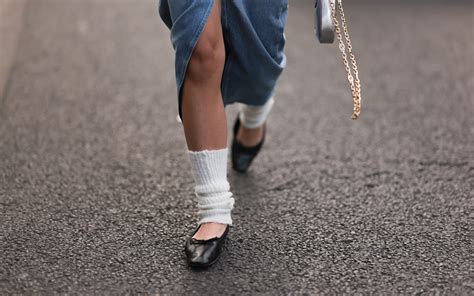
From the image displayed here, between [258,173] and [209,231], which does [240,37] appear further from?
[258,173]

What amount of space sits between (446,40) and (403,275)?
2088mm

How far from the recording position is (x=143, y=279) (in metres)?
1.77

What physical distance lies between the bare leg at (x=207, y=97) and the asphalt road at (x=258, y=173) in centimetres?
20

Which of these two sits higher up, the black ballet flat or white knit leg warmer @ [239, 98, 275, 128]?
white knit leg warmer @ [239, 98, 275, 128]

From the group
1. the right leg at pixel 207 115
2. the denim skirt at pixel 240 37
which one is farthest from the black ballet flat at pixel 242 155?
the right leg at pixel 207 115

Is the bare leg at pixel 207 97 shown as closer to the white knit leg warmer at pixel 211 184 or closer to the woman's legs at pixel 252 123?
the white knit leg warmer at pixel 211 184

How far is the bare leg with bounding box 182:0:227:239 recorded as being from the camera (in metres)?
1.80

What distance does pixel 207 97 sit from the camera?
1.85 m

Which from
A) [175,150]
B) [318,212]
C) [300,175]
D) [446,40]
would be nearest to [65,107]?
[175,150]

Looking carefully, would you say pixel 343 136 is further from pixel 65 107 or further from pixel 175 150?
pixel 65 107

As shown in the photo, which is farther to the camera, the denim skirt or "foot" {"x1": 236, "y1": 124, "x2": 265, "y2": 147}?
"foot" {"x1": 236, "y1": 124, "x2": 265, "y2": 147}

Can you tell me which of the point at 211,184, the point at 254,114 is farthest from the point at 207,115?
the point at 254,114

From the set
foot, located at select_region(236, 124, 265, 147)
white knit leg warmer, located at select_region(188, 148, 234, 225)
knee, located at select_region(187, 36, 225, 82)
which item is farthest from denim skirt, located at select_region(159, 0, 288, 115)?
foot, located at select_region(236, 124, 265, 147)

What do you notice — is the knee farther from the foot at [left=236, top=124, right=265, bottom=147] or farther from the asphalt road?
the foot at [left=236, top=124, right=265, bottom=147]
